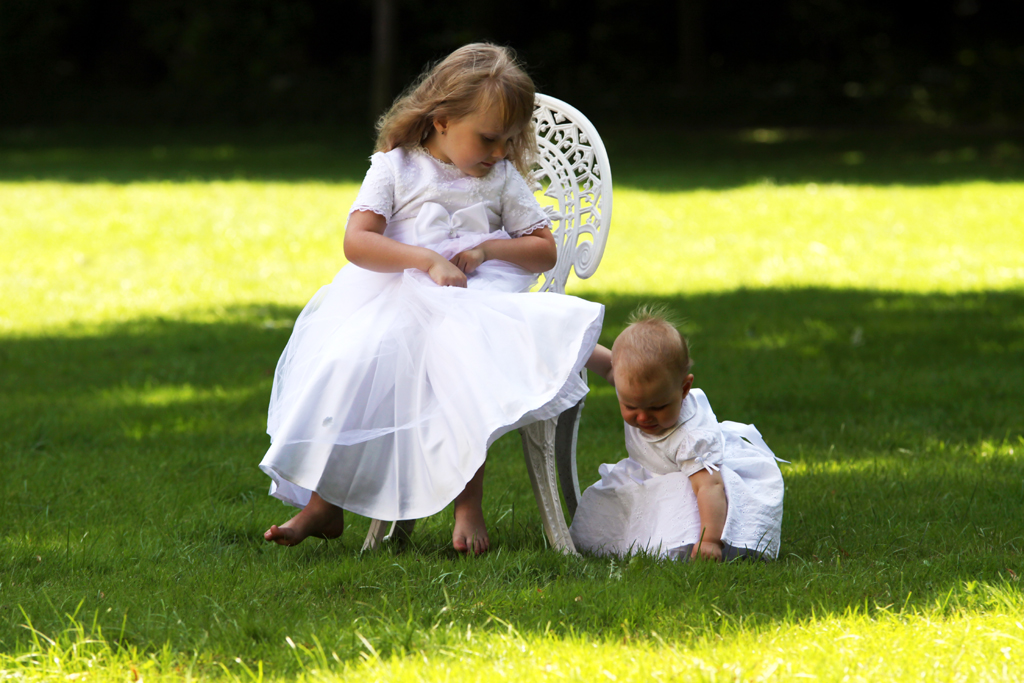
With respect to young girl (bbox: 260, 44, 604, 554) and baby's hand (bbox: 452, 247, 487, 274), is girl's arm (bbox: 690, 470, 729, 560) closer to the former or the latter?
young girl (bbox: 260, 44, 604, 554)

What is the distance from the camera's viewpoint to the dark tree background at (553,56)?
25.8 m

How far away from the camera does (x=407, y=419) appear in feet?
9.53

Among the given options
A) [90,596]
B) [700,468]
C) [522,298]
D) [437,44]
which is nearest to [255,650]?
[90,596]

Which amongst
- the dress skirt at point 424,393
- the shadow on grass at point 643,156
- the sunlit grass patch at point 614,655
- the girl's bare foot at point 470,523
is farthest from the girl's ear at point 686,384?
the shadow on grass at point 643,156

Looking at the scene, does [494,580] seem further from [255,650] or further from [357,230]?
[357,230]

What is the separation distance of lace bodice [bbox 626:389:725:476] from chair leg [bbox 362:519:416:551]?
28.9 inches

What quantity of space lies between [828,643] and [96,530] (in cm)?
223

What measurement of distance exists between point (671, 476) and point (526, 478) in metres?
1.02

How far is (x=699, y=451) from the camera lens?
3070 mm

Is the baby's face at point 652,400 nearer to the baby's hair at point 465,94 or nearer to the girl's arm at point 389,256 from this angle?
the girl's arm at point 389,256

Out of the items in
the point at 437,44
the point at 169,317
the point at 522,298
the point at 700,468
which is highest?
the point at 437,44

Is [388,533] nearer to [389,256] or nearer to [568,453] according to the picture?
[568,453]

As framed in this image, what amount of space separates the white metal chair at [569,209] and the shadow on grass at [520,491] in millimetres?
206

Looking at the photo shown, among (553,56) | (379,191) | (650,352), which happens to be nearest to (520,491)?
(650,352)
